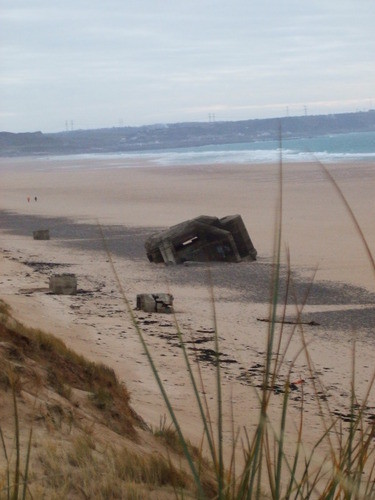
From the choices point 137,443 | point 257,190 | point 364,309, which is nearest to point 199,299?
point 364,309

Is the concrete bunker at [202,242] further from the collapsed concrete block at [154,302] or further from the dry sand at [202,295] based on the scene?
the collapsed concrete block at [154,302]

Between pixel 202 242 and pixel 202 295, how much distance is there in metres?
3.37

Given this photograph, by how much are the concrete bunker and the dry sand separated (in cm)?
34

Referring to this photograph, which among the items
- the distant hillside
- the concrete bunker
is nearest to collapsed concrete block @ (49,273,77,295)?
the concrete bunker

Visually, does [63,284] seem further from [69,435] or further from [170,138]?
Answer: [170,138]

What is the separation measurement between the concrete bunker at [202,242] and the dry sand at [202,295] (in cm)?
34

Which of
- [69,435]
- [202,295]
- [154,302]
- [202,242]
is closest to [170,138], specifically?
[202,242]

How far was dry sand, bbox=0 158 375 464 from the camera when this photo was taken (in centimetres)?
777

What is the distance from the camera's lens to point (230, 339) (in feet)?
32.0

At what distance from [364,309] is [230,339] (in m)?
2.82

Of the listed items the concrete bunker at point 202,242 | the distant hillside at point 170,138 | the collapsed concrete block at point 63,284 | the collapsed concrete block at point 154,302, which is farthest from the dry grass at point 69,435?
the distant hillside at point 170,138

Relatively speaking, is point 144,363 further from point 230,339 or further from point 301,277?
point 301,277

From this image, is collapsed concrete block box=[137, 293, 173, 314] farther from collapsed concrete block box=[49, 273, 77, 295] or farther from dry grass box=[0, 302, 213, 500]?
dry grass box=[0, 302, 213, 500]

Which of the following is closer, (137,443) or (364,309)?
(137,443)
